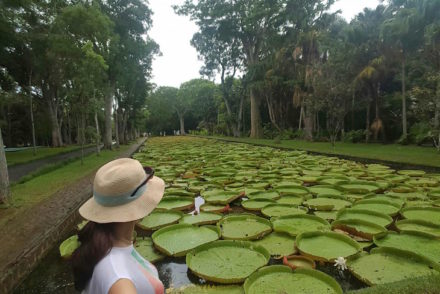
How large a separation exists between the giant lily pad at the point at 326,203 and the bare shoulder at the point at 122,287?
404cm

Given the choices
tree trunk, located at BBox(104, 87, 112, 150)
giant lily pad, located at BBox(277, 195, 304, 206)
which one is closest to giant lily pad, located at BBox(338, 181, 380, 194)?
giant lily pad, located at BBox(277, 195, 304, 206)

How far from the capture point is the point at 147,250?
11.3 feet

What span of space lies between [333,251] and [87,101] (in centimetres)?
1150

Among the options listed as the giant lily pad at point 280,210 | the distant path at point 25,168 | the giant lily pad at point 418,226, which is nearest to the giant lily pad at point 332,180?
the giant lily pad at point 280,210

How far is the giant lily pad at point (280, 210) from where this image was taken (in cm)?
445

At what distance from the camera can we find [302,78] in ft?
67.7

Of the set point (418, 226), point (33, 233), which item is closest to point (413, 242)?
point (418, 226)

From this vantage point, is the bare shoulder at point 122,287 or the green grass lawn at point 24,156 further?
the green grass lawn at point 24,156

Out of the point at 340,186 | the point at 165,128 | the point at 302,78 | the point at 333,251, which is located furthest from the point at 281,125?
the point at 165,128

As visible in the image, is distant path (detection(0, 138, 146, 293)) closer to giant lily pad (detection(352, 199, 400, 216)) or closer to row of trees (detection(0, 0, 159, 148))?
giant lily pad (detection(352, 199, 400, 216))

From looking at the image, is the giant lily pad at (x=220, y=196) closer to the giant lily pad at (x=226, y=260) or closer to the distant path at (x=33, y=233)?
the giant lily pad at (x=226, y=260)

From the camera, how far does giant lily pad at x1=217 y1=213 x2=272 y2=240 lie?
11.9ft

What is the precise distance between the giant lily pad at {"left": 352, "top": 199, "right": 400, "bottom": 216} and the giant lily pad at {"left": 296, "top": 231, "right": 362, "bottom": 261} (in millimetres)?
1342

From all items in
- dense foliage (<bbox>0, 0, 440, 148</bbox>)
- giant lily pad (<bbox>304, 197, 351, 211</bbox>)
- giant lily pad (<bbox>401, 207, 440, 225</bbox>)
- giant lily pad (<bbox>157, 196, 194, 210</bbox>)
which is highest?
dense foliage (<bbox>0, 0, 440, 148</bbox>)
